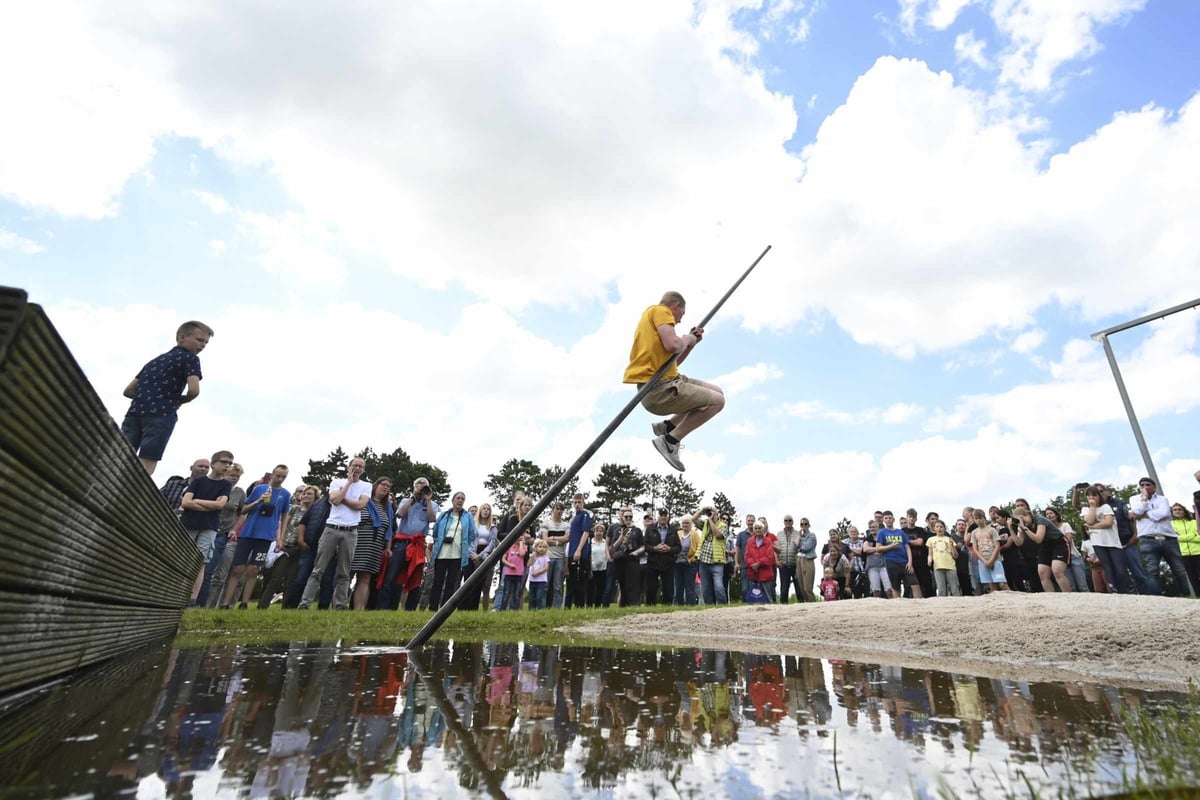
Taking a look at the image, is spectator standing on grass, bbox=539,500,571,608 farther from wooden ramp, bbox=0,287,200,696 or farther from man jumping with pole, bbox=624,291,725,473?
wooden ramp, bbox=0,287,200,696

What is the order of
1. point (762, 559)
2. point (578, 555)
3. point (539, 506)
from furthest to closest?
point (762, 559) → point (578, 555) → point (539, 506)

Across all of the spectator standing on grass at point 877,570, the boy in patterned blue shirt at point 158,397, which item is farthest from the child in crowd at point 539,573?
the boy in patterned blue shirt at point 158,397

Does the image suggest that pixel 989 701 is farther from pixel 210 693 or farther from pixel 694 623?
pixel 694 623

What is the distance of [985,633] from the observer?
6.25 metres

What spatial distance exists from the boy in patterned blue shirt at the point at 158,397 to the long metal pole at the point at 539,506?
10.3 feet

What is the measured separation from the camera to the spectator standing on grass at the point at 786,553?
15.8 meters

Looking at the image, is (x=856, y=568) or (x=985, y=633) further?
(x=856, y=568)

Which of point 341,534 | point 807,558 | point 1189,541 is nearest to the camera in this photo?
point 341,534

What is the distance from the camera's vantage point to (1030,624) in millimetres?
6316

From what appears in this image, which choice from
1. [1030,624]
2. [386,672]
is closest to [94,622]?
[386,672]

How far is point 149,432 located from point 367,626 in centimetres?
321

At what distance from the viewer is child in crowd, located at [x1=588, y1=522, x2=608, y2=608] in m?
14.1

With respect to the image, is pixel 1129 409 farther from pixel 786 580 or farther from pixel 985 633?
pixel 985 633

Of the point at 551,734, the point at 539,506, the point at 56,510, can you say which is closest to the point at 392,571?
the point at 539,506
